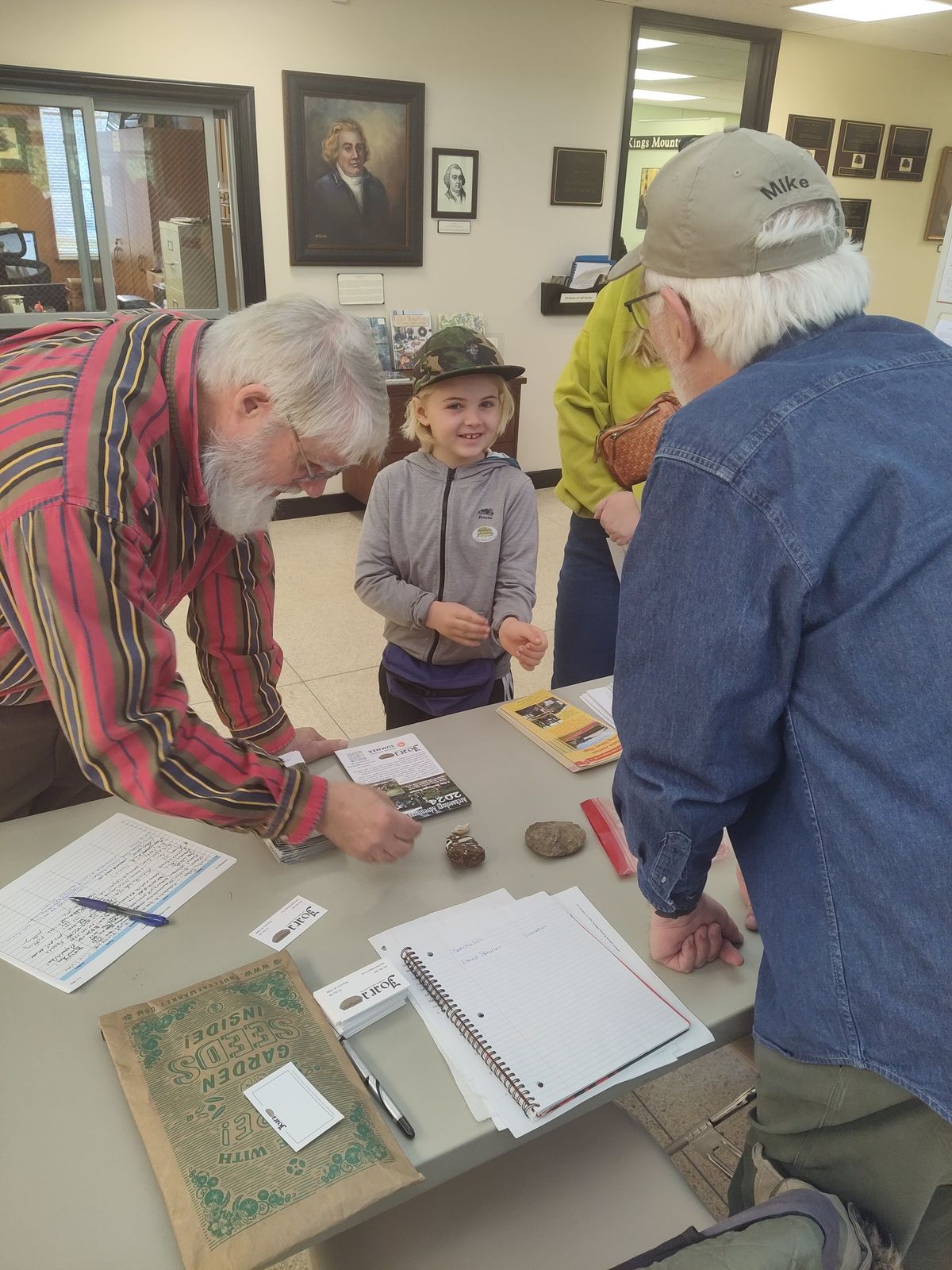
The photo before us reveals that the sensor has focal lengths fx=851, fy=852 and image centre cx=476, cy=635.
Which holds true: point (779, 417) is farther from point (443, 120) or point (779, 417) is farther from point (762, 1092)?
point (443, 120)

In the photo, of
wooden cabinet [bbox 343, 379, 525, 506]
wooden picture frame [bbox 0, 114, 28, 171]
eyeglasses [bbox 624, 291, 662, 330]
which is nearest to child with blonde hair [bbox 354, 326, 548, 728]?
eyeglasses [bbox 624, 291, 662, 330]

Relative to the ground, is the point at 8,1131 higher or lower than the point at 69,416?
lower

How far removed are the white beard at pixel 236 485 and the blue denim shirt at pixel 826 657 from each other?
0.67m

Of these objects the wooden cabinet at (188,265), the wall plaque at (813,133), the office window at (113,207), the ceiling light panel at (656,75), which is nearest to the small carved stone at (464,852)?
the office window at (113,207)

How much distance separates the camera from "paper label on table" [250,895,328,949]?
109 cm

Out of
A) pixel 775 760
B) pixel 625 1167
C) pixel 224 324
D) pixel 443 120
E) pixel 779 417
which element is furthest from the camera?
pixel 443 120

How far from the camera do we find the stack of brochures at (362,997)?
38.1 inches

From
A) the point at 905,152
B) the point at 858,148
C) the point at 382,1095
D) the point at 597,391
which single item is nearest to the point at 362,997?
the point at 382,1095

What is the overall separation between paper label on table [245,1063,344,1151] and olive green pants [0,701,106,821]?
79 cm

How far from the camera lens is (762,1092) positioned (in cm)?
91

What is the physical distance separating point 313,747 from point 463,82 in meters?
4.47

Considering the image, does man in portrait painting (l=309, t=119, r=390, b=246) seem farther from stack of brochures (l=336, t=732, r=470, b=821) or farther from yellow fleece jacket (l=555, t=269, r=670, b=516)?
stack of brochures (l=336, t=732, r=470, b=821)

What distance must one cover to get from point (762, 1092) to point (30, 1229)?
723mm

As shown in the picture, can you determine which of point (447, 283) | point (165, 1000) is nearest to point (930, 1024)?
point (165, 1000)
